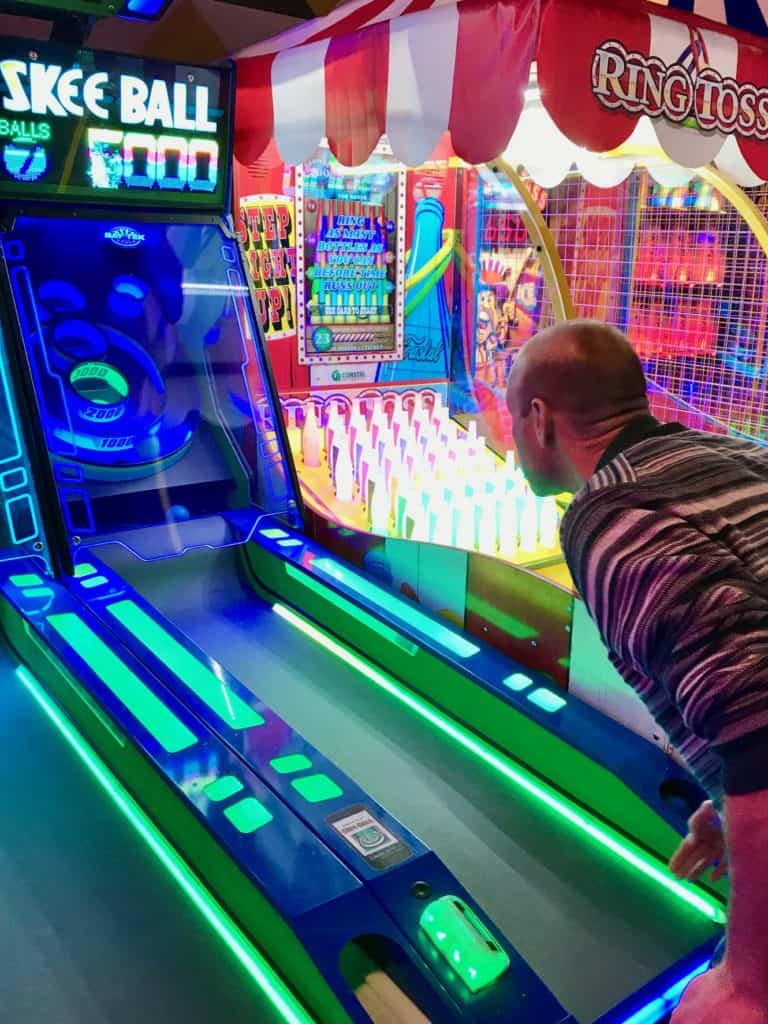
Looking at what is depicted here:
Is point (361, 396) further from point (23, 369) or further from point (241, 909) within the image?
point (241, 909)

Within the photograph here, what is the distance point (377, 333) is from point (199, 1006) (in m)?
3.88

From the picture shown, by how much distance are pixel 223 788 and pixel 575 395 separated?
4.15 feet

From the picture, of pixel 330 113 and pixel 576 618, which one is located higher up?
pixel 330 113

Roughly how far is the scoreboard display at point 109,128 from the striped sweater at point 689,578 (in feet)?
8.71

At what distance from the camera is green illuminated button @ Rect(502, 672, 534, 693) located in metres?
2.53

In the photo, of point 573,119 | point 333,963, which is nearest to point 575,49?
point 573,119

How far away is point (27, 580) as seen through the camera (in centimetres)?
312

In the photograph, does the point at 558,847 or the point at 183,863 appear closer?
the point at 183,863

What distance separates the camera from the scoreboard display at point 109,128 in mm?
3008

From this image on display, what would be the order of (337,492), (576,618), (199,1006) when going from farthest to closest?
(337,492) → (576,618) → (199,1006)

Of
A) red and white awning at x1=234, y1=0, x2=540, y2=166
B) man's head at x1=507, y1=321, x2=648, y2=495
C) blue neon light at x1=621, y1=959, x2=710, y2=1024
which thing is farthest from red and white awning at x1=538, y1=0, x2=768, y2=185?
blue neon light at x1=621, y1=959, x2=710, y2=1024

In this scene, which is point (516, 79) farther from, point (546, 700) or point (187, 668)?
point (187, 668)

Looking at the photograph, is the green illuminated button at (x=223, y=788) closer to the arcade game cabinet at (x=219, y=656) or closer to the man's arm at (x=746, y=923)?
the arcade game cabinet at (x=219, y=656)

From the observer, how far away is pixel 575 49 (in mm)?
2248
